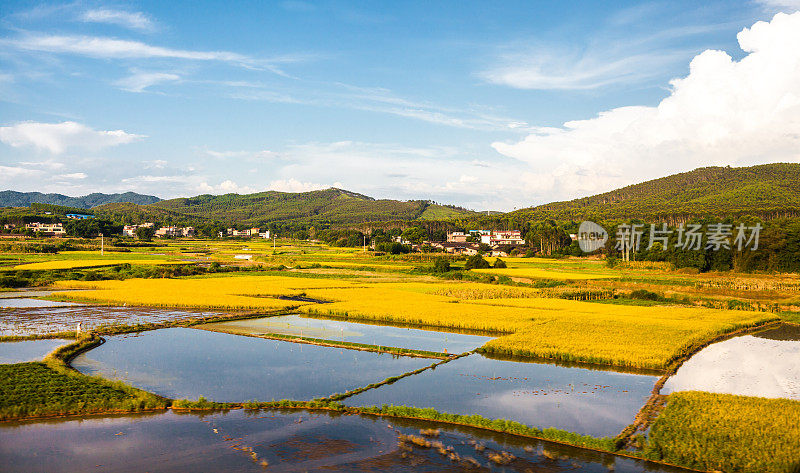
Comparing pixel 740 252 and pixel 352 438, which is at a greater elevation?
pixel 740 252

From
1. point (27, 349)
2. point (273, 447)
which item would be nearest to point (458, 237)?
point (27, 349)

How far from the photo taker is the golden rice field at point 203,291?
39.1 meters

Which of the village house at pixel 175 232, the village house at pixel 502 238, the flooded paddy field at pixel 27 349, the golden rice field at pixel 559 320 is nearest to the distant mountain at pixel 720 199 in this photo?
the village house at pixel 502 238

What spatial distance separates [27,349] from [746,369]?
31.9m

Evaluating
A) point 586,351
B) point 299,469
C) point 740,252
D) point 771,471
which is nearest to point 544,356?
point 586,351

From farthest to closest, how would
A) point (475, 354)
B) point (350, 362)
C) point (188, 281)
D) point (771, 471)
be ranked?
1. point (188, 281)
2. point (475, 354)
3. point (350, 362)
4. point (771, 471)

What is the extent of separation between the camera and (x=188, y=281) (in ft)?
170

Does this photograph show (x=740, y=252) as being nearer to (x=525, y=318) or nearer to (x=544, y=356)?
(x=525, y=318)

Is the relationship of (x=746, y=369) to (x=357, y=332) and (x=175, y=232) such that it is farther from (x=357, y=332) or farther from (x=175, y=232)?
(x=175, y=232)

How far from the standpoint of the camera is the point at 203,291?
4434cm

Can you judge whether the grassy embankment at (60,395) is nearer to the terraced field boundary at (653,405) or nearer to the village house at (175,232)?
the terraced field boundary at (653,405)

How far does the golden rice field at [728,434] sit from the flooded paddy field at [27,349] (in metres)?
24.1

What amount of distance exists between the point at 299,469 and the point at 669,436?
391 inches

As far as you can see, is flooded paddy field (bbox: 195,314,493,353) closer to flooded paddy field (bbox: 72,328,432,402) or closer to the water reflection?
flooded paddy field (bbox: 72,328,432,402)
